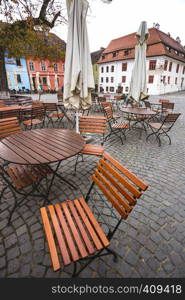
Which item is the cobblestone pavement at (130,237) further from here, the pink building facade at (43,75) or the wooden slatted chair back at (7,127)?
the pink building facade at (43,75)

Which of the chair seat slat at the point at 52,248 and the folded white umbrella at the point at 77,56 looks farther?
the folded white umbrella at the point at 77,56

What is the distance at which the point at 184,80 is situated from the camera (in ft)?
108

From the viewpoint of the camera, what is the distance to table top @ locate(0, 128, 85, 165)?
178cm

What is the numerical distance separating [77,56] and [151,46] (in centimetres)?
2875

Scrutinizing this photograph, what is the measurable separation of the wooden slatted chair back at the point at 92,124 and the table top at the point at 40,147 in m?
0.88

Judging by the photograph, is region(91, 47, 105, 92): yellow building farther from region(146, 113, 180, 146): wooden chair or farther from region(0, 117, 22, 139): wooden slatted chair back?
region(0, 117, 22, 139): wooden slatted chair back

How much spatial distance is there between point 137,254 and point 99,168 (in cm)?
105

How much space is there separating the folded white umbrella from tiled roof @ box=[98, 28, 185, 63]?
84.6ft

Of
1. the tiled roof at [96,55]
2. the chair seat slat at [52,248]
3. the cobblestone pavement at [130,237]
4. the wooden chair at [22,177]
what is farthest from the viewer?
the tiled roof at [96,55]

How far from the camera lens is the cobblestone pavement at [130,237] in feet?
4.85

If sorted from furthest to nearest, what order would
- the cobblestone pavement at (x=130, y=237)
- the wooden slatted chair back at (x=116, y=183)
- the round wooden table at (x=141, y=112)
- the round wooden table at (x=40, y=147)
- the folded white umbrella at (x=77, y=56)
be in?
the round wooden table at (x=141, y=112), the folded white umbrella at (x=77, y=56), the round wooden table at (x=40, y=147), the cobblestone pavement at (x=130, y=237), the wooden slatted chair back at (x=116, y=183)

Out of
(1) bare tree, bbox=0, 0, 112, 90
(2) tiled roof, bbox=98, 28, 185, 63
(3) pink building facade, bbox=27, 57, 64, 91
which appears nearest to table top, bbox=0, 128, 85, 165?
(1) bare tree, bbox=0, 0, 112, 90

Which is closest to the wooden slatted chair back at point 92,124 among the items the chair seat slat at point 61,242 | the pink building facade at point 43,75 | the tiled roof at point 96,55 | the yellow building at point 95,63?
the chair seat slat at point 61,242
